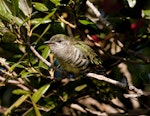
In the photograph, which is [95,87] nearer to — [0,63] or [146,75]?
[146,75]

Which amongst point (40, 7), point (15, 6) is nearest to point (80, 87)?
point (40, 7)

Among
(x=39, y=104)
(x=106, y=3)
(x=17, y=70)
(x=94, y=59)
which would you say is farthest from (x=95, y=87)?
(x=106, y=3)

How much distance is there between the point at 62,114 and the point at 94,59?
1.95 feet

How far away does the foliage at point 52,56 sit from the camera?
2.13 meters

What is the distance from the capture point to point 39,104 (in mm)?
2688

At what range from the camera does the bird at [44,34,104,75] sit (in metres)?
2.55

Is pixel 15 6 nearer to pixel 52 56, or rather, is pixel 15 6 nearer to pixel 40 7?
pixel 40 7

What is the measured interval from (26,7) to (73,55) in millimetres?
566

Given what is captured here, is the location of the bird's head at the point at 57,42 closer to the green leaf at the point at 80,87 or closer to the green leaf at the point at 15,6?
the green leaf at the point at 80,87

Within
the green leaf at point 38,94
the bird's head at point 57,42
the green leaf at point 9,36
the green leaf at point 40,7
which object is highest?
the green leaf at point 40,7

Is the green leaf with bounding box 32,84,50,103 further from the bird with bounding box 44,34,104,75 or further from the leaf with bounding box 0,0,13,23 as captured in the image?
the leaf with bounding box 0,0,13,23

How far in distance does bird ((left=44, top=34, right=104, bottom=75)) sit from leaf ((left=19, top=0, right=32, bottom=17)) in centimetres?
38

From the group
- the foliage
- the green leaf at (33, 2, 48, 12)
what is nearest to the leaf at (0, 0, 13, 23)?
the foliage

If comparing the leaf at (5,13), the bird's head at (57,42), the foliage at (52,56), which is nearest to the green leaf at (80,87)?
the foliage at (52,56)
